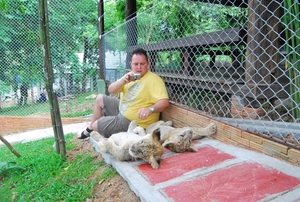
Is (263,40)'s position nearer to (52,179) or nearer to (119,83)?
(119,83)

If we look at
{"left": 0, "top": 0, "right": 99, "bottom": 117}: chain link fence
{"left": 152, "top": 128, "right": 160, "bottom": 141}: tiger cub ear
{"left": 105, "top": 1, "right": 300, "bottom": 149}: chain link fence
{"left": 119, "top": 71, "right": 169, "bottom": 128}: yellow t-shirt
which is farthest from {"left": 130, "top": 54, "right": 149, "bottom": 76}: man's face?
{"left": 0, "top": 0, "right": 99, "bottom": 117}: chain link fence

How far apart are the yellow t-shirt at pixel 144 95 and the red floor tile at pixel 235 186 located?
1.30 metres

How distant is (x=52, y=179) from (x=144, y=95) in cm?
140

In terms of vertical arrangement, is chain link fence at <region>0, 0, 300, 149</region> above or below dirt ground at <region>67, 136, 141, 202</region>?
above

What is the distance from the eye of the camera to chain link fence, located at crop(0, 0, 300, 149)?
187 cm

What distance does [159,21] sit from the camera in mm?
3666

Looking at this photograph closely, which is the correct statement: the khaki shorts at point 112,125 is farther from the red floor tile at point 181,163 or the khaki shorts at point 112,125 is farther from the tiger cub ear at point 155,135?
the red floor tile at point 181,163

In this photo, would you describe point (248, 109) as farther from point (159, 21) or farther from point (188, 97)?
point (159, 21)

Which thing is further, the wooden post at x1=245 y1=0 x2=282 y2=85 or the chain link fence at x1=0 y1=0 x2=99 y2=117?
the chain link fence at x1=0 y1=0 x2=99 y2=117

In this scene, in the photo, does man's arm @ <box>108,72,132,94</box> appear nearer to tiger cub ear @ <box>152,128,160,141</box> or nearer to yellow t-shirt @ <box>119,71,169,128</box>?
yellow t-shirt @ <box>119,71,169,128</box>

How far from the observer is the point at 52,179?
2498mm

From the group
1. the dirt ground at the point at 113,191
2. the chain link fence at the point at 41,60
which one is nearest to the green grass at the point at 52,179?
the dirt ground at the point at 113,191

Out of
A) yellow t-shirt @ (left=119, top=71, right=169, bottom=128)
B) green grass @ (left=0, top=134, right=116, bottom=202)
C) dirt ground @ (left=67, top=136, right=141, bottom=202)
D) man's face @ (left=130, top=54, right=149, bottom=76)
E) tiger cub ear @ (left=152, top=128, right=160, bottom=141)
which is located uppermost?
man's face @ (left=130, top=54, right=149, bottom=76)

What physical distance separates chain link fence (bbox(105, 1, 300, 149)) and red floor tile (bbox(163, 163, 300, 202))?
31 cm
